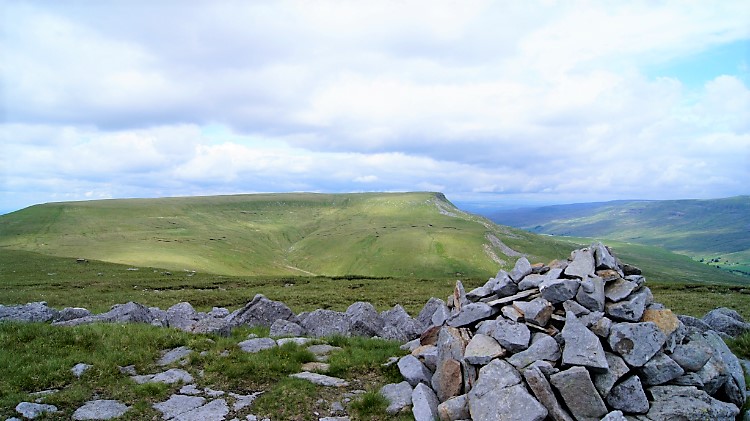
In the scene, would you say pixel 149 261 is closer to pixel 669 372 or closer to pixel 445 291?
pixel 445 291

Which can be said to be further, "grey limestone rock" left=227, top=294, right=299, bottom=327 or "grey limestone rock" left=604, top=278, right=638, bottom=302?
"grey limestone rock" left=227, top=294, right=299, bottom=327

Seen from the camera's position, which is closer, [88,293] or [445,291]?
[88,293]

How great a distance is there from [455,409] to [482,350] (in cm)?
202

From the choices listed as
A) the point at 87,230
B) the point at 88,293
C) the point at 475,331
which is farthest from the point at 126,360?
the point at 87,230

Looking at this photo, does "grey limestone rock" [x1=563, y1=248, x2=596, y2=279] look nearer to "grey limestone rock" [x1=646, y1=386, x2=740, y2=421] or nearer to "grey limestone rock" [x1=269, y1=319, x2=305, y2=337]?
"grey limestone rock" [x1=646, y1=386, x2=740, y2=421]

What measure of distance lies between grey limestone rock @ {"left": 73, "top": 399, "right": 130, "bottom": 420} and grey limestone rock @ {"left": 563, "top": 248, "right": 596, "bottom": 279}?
14.6m

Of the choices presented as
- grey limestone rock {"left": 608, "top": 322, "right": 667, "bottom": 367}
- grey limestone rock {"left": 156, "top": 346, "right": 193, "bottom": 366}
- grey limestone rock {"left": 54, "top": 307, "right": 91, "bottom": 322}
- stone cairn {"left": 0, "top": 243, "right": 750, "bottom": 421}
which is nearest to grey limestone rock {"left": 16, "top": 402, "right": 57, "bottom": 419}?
grey limestone rock {"left": 156, "top": 346, "right": 193, "bottom": 366}

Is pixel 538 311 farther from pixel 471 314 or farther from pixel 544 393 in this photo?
pixel 544 393

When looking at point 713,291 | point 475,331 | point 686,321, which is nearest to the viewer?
point 475,331

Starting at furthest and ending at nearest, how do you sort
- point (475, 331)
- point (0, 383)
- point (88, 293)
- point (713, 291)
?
point (713, 291) < point (88, 293) < point (475, 331) < point (0, 383)

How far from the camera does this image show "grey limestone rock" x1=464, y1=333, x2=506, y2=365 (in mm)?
12781

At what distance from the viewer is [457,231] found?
198m

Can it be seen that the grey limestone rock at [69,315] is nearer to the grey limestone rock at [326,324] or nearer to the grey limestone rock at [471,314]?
the grey limestone rock at [326,324]

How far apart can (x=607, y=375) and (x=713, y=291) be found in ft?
175
